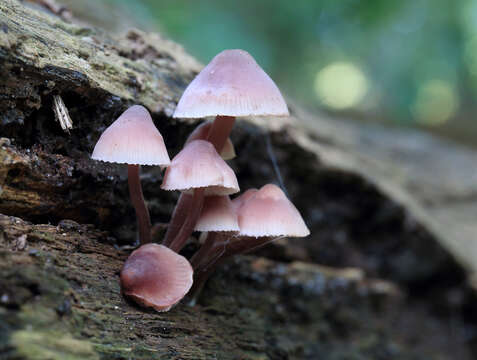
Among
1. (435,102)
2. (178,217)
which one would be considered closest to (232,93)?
(178,217)

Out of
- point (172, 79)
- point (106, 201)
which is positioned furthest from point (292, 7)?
point (106, 201)

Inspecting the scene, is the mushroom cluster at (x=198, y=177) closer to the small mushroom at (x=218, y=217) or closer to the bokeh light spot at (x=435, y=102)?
the small mushroom at (x=218, y=217)

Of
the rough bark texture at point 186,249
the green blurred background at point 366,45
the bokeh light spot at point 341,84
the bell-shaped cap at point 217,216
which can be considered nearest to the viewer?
the rough bark texture at point 186,249

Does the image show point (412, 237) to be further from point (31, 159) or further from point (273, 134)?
point (31, 159)

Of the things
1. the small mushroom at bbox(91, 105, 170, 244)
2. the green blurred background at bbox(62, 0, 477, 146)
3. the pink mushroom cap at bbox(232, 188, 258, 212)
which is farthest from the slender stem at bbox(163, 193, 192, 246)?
the green blurred background at bbox(62, 0, 477, 146)

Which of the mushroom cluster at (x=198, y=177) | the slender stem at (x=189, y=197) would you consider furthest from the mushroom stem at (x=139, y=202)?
the slender stem at (x=189, y=197)
